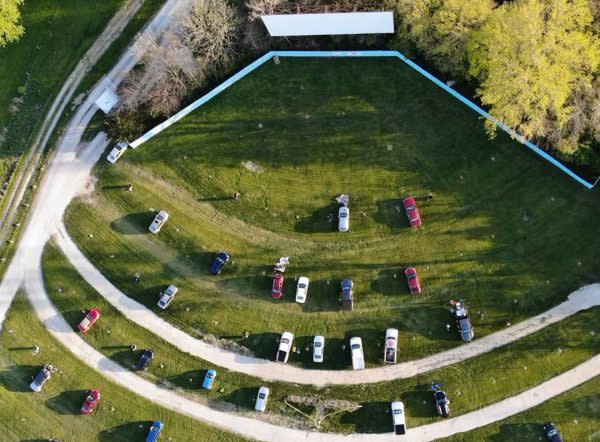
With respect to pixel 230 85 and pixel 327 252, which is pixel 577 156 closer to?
pixel 327 252

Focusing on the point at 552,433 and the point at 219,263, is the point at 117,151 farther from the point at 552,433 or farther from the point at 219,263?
the point at 552,433

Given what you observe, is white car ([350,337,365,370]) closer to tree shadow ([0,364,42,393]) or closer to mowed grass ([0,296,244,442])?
mowed grass ([0,296,244,442])

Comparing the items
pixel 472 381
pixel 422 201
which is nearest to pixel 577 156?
pixel 422 201

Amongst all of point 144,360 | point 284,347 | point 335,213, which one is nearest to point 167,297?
point 144,360

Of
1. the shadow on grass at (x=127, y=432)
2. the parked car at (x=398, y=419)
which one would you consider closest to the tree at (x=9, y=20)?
the shadow on grass at (x=127, y=432)

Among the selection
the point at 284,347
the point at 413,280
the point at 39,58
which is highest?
the point at 39,58

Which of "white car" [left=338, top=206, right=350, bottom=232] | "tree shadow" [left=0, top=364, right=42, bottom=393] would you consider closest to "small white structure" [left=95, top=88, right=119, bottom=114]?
"white car" [left=338, top=206, right=350, bottom=232]

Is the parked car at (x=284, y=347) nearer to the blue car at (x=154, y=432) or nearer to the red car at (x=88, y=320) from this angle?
the blue car at (x=154, y=432)
